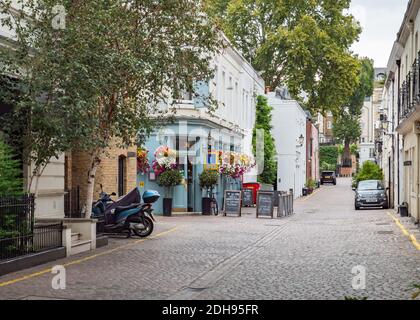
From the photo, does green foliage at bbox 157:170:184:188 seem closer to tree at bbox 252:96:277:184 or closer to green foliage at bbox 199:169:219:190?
green foliage at bbox 199:169:219:190

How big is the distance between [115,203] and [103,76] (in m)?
4.98

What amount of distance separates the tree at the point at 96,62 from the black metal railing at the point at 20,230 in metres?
1.48

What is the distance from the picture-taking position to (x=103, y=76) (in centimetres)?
1231

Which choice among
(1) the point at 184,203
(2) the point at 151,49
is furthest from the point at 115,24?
(1) the point at 184,203

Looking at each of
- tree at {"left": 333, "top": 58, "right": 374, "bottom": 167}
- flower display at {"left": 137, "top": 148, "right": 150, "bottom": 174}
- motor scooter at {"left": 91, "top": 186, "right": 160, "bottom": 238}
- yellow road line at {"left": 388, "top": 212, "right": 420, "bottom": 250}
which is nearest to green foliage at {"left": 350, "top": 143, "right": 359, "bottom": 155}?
tree at {"left": 333, "top": 58, "right": 374, "bottom": 167}

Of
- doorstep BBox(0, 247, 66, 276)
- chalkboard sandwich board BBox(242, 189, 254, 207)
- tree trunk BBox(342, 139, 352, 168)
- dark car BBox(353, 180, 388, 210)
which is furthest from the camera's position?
tree trunk BBox(342, 139, 352, 168)

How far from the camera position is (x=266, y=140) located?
128 feet

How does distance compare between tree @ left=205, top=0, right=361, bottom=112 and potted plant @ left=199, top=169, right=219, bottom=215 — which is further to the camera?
tree @ left=205, top=0, right=361, bottom=112

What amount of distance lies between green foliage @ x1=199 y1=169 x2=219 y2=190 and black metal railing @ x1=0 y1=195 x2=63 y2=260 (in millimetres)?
13688

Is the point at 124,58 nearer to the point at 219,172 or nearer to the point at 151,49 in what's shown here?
the point at 151,49

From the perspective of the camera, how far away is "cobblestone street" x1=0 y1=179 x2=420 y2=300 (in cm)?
891

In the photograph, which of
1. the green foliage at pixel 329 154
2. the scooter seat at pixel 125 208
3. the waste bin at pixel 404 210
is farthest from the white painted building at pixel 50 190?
the green foliage at pixel 329 154

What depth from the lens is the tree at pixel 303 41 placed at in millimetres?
42438

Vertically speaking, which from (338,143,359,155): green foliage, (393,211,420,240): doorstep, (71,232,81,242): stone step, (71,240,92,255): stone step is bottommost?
(393,211,420,240): doorstep
